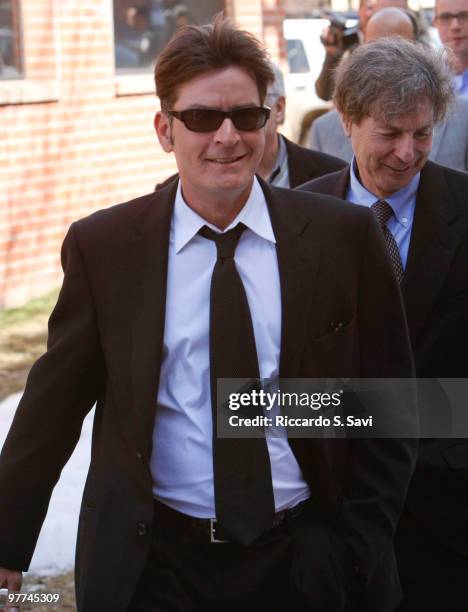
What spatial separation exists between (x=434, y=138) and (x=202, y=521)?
257 cm

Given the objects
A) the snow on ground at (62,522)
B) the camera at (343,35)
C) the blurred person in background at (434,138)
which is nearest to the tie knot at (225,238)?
the blurred person in background at (434,138)

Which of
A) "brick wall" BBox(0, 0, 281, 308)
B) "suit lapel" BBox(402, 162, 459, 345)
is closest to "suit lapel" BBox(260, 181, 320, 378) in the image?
"suit lapel" BBox(402, 162, 459, 345)

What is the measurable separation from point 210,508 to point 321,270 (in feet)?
2.14

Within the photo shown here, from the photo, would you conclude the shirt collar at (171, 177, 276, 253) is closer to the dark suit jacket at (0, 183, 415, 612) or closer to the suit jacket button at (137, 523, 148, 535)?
the dark suit jacket at (0, 183, 415, 612)

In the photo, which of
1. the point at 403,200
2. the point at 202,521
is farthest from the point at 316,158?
the point at 202,521

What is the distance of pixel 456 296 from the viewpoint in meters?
3.99

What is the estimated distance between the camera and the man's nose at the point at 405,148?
13.4ft

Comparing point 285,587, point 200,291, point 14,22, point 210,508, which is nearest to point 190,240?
point 200,291

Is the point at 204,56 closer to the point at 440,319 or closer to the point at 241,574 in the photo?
the point at 440,319

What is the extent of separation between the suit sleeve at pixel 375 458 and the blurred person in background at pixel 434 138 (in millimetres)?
1109

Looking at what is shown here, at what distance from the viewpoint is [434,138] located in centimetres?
530

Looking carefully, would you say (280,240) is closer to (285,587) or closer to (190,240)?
(190,240)

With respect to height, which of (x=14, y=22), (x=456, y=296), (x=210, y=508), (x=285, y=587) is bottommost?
(x=285, y=587)

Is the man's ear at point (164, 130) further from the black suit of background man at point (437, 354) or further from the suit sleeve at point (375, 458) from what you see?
the black suit of background man at point (437, 354)
